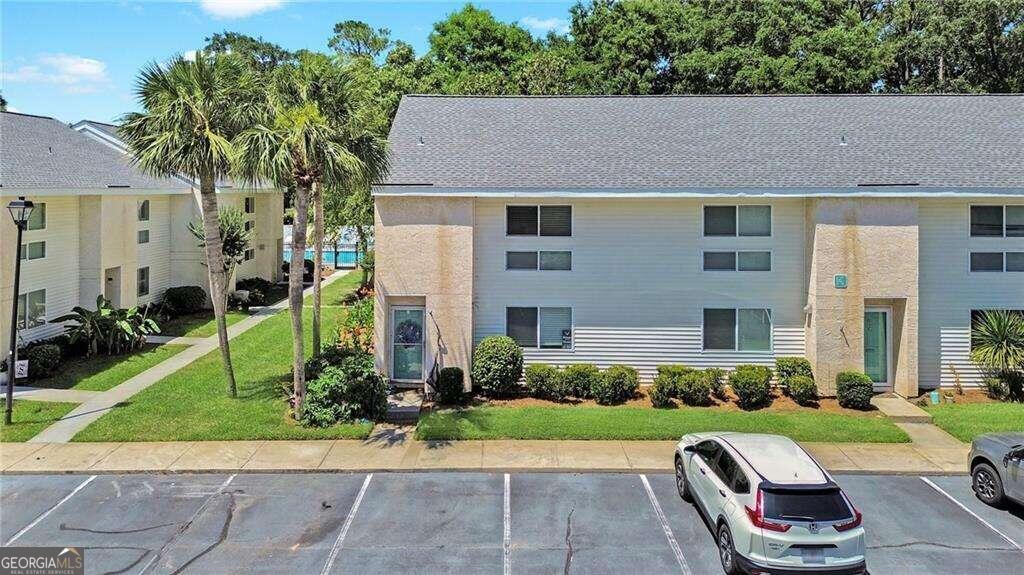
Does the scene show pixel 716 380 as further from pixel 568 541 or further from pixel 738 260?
pixel 568 541

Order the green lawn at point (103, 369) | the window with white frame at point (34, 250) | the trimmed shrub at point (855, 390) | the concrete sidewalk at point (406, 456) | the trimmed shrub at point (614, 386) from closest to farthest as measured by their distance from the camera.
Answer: the concrete sidewalk at point (406, 456), the trimmed shrub at point (855, 390), the trimmed shrub at point (614, 386), the green lawn at point (103, 369), the window with white frame at point (34, 250)

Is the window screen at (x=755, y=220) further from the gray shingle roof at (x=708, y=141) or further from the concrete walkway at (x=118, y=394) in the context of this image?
the concrete walkway at (x=118, y=394)

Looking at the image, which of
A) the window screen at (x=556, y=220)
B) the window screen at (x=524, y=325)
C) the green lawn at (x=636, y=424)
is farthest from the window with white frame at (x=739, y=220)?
the window screen at (x=524, y=325)

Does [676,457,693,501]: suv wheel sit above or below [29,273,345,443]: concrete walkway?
below

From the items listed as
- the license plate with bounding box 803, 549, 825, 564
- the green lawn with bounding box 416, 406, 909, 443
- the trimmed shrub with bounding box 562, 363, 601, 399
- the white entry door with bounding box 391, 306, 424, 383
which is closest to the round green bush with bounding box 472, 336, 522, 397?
the green lawn with bounding box 416, 406, 909, 443

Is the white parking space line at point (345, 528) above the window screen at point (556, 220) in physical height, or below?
below
